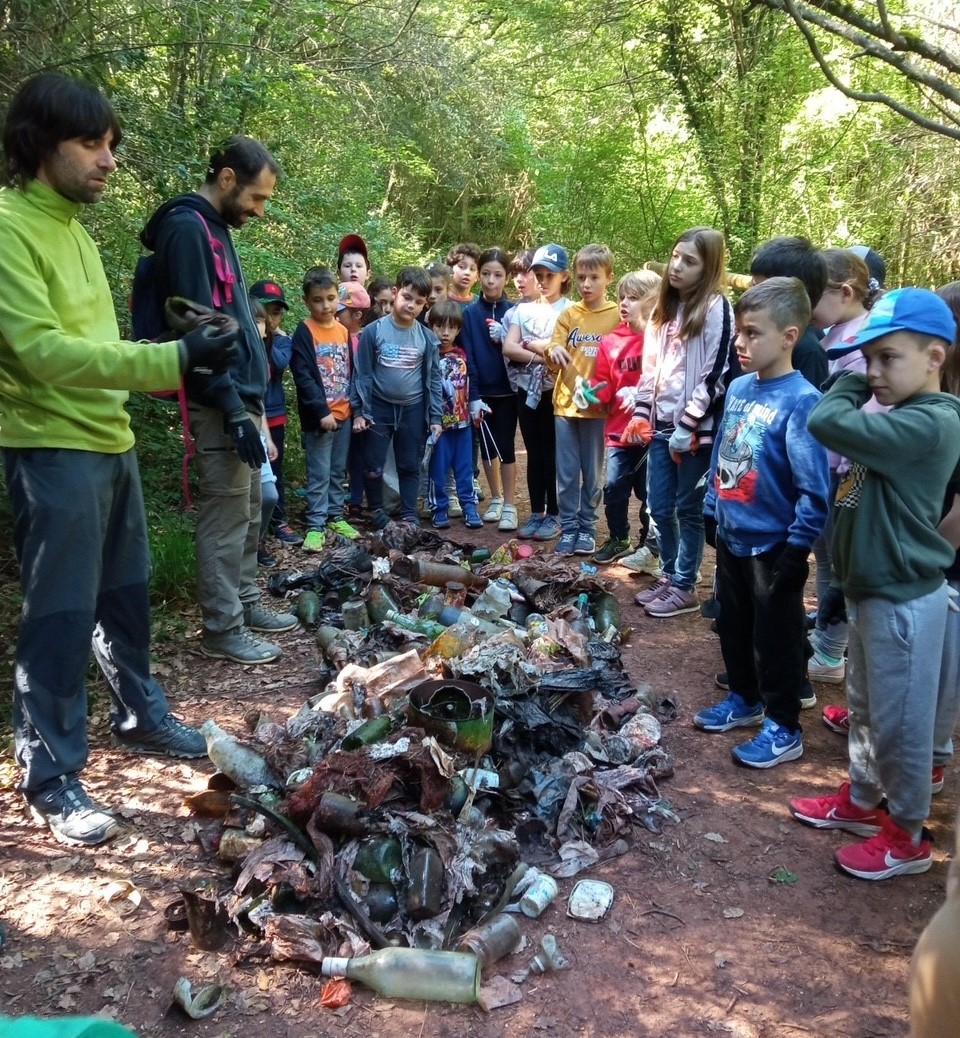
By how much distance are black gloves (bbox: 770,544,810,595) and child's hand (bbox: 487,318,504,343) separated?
4.09 m

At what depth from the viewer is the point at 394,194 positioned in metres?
16.9

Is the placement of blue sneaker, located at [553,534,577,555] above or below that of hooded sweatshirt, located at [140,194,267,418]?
below

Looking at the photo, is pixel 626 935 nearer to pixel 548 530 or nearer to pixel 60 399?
pixel 60 399

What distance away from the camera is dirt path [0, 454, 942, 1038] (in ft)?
7.64

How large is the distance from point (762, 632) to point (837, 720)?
2.50 ft

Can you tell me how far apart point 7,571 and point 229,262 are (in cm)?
275

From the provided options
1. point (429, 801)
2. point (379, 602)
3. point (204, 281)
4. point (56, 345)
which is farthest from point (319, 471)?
point (429, 801)

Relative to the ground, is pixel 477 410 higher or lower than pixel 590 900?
higher

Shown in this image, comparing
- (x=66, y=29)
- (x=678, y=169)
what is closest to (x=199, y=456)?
(x=66, y=29)

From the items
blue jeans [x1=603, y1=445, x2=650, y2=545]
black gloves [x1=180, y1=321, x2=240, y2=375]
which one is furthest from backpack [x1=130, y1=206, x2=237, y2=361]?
blue jeans [x1=603, y1=445, x2=650, y2=545]

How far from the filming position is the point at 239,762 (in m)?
3.19

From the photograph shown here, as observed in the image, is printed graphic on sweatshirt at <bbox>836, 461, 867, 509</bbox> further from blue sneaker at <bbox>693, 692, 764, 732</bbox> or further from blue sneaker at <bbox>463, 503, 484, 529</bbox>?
blue sneaker at <bbox>463, 503, 484, 529</bbox>

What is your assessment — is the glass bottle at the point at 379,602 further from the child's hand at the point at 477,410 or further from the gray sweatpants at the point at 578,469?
the child's hand at the point at 477,410

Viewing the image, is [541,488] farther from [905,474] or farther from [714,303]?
[905,474]
